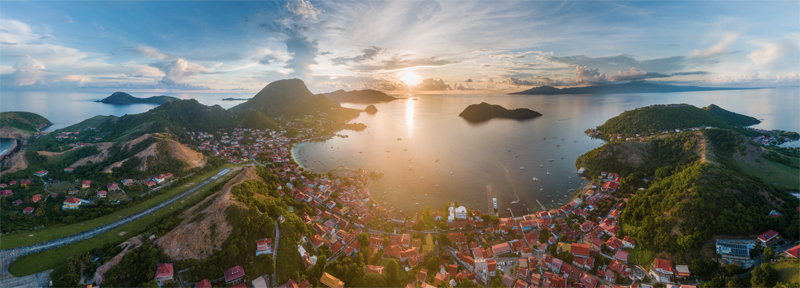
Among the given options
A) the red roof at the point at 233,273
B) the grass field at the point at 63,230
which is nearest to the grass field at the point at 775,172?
the red roof at the point at 233,273

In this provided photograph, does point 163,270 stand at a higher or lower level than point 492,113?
lower

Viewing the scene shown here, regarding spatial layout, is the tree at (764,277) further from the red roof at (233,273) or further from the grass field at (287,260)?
the red roof at (233,273)

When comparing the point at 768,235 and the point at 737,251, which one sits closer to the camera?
the point at 737,251

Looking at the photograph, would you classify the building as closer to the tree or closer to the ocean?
the tree

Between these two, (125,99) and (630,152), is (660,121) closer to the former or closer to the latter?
Answer: (630,152)

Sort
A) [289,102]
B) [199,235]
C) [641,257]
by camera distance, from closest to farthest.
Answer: [199,235], [641,257], [289,102]

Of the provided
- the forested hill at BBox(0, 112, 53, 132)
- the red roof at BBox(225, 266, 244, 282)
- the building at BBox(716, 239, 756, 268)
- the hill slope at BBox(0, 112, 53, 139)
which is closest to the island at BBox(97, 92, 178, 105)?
the forested hill at BBox(0, 112, 53, 132)

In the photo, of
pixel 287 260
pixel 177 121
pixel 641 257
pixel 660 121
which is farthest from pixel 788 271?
pixel 177 121
